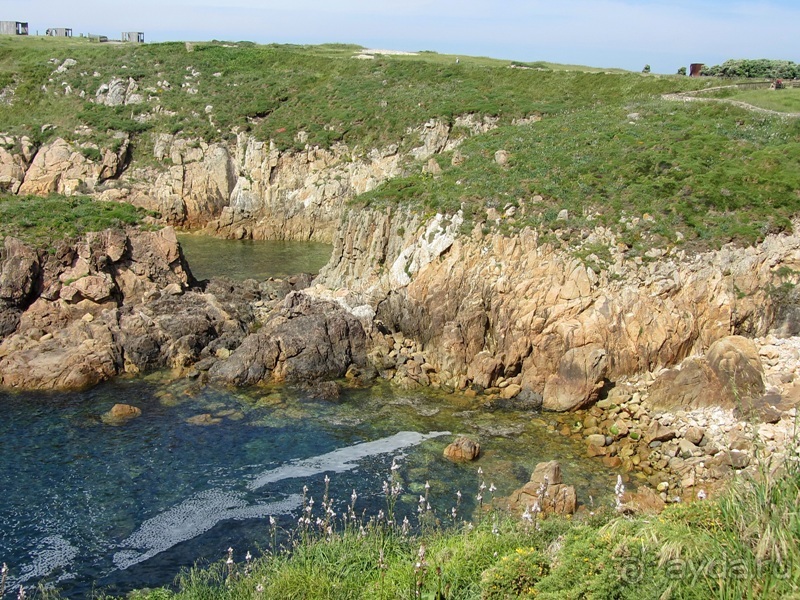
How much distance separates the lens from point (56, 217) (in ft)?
117

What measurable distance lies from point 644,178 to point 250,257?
27225 mm

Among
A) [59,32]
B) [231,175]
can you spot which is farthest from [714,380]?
[59,32]

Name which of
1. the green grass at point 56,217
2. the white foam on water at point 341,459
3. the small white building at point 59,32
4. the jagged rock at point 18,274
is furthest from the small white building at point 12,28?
the white foam on water at point 341,459

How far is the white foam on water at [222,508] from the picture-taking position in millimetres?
18531

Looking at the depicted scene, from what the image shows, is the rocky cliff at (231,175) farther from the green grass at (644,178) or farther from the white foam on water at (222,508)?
the white foam on water at (222,508)

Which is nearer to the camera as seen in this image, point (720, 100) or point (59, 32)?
point (720, 100)

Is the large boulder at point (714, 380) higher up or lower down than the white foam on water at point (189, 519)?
higher up

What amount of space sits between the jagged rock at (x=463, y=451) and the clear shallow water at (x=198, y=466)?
31 centimetres

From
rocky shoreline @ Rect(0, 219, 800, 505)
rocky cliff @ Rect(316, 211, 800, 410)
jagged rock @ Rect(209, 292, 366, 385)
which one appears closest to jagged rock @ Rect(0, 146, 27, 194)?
rocky shoreline @ Rect(0, 219, 800, 505)

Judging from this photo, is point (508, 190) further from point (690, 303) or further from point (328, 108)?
point (328, 108)

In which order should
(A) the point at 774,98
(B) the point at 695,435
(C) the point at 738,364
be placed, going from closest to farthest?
(B) the point at 695,435 < (C) the point at 738,364 < (A) the point at 774,98

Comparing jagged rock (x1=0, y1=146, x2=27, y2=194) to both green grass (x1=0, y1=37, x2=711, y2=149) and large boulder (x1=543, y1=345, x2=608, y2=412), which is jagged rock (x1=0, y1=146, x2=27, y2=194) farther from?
large boulder (x1=543, y1=345, x2=608, y2=412)

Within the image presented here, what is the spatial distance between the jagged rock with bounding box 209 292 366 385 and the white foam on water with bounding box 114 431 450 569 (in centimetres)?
627

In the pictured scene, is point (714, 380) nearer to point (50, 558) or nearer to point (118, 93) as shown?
point (50, 558)
